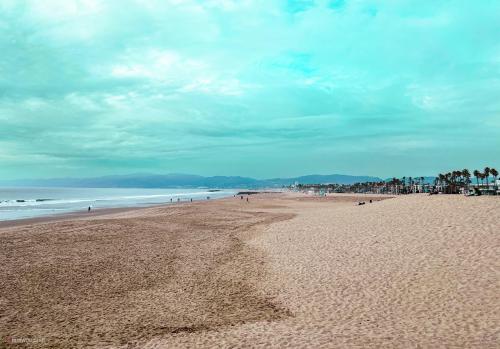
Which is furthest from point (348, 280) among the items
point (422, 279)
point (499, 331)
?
point (499, 331)

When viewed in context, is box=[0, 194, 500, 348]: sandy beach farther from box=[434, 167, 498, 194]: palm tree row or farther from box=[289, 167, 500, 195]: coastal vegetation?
box=[434, 167, 498, 194]: palm tree row

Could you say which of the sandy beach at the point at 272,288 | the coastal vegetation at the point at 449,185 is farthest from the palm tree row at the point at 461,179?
the sandy beach at the point at 272,288

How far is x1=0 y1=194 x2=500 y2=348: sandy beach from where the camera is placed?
9.50m

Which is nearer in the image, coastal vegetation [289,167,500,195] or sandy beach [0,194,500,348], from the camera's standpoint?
sandy beach [0,194,500,348]

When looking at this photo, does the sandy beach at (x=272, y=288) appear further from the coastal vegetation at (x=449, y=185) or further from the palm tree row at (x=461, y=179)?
the palm tree row at (x=461, y=179)

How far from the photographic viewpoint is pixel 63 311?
11703mm

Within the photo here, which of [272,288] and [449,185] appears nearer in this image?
[272,288]

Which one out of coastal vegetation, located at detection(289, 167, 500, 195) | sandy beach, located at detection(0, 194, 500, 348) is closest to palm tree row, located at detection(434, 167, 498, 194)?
coastal vegetation, located at detection(289, 167, 500, 195)

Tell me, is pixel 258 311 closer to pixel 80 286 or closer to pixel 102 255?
pixel 80 286

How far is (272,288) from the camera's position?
44.5 ft

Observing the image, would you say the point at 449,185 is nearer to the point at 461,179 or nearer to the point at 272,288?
the point at 461,179

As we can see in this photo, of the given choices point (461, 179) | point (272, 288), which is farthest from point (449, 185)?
point (272, 288)

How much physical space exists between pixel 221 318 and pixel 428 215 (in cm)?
1798

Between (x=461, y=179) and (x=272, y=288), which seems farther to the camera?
(x=461, y=179)
